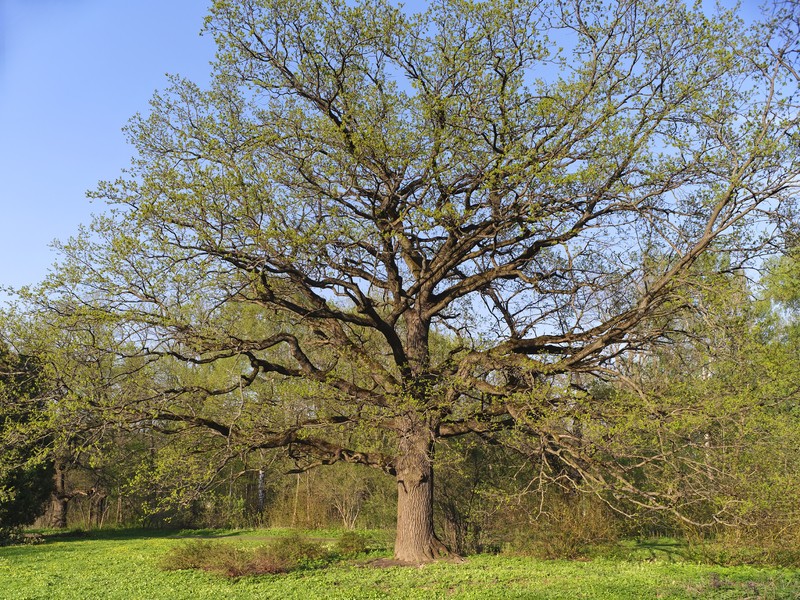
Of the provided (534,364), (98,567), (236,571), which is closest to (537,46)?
(534,364)

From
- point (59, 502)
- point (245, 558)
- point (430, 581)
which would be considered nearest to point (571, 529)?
point (430, 581)

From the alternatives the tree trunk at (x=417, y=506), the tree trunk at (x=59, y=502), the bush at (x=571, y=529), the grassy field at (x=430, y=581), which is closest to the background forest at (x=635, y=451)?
the bush at (x=571, y=529)

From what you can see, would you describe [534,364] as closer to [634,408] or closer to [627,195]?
[634,408]

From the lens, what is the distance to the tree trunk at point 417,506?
1371cm

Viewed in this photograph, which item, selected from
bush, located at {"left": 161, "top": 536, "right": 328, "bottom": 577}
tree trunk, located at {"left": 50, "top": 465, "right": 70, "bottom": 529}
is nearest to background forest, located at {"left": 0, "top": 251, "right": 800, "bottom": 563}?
bush, located at {"left": 161, "top": 536, "right": 328, "bottom": 577}

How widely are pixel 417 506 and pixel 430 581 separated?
2980 mm

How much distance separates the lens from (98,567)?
46.8 ft

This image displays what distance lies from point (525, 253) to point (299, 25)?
6.39m

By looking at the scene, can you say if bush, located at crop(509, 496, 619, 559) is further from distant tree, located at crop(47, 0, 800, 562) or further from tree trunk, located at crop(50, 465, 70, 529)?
tree trunk, located at crop(50, 465, 70, 529)

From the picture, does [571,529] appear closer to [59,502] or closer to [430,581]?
[430,581]

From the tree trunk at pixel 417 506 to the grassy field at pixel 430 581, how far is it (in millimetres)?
807

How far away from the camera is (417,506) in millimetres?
13883

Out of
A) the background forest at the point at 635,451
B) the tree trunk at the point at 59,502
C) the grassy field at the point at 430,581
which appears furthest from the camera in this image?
the tree trunk at the point at 59,502

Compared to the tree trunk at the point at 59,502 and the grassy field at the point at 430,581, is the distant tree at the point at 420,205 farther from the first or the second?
the tree trunk at the point at 59,502
